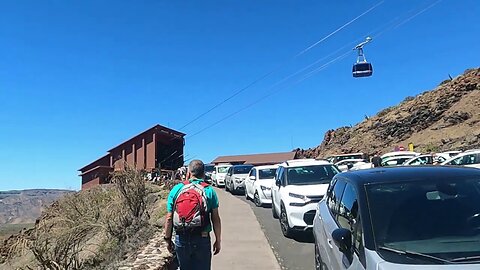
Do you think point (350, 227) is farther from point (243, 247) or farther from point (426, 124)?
point (426, 124)

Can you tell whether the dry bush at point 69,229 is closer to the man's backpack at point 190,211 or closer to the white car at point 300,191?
the man's backpack at point 190,211

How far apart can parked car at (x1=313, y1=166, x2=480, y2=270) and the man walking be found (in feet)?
4.30

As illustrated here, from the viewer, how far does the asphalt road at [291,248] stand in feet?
28.7

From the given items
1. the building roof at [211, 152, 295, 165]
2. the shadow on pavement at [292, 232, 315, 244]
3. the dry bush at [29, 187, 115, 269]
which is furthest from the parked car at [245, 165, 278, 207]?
the building roof at [211, 152, 295, 165]

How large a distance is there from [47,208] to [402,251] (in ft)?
43.0

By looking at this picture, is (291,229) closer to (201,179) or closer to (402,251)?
(201,179)

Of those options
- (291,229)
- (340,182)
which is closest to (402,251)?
(340,182)

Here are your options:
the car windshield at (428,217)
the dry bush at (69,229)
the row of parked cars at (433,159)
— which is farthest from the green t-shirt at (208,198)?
the row of parked cars at (433,159)

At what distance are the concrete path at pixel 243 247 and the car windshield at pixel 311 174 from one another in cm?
157

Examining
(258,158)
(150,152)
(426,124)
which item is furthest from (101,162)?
(258,158)

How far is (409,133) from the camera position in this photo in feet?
181

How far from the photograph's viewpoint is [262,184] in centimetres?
1870

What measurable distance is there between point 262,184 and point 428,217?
14.5m

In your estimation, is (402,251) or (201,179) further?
(201,179)
